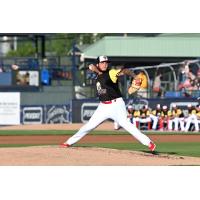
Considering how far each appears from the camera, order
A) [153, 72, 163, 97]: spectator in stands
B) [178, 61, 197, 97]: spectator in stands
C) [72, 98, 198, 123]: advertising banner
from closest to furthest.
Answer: [72, 98, 198, 123]: advertising banner < [178, 61, 197, 97]: spectator in stands < [153, 72, 163, 97]: spectator in stands

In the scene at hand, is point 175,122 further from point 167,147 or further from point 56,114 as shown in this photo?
point 167,147

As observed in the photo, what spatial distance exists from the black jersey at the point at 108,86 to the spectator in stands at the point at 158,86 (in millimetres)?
21545

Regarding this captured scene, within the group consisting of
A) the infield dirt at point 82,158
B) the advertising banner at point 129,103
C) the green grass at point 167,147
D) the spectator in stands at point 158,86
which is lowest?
the green grass at point 167,147

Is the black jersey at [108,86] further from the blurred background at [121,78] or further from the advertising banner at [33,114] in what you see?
the advertising banner at [33,114]

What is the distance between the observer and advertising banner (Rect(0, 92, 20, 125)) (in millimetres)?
36156

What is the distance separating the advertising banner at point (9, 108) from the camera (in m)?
36.2

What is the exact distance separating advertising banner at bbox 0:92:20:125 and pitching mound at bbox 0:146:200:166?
2012 centimetres

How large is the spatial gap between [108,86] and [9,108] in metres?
21.7

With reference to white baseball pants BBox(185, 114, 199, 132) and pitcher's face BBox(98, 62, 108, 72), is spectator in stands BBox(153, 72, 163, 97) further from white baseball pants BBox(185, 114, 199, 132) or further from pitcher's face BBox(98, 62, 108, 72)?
pitcher's face BBox(98, 62, 108, 72)

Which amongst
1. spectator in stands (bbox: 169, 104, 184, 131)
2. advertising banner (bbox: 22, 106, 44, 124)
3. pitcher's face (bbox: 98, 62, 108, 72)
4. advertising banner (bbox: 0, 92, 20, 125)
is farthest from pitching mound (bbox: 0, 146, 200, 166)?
advertising banner (bbox: 0, 92, 20, 125)

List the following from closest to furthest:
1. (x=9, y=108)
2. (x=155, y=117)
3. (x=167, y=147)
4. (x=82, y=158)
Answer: (x=82, y=158) < (x=167, y=147) < (x=155, y=117) < (x=9, y=108)

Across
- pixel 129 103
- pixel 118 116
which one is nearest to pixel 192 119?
pixel 129 103

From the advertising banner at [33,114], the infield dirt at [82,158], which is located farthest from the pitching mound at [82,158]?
the advertising banner at [33,114]

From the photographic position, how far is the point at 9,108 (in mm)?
36344
